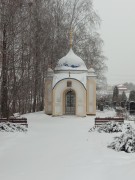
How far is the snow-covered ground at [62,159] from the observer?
9781 millimetres

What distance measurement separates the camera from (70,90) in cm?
3150

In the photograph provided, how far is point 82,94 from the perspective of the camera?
101 feet

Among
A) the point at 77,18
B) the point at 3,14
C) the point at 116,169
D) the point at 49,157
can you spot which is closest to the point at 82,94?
the point at 77,18

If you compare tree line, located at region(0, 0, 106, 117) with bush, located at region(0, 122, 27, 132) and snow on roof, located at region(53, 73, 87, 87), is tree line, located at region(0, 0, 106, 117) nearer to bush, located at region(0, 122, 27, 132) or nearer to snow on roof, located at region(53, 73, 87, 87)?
snow on roof, located at region(53, 73, 87, 87)

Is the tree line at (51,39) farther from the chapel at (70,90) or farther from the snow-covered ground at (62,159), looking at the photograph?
the snow-covered ground at (62,159)

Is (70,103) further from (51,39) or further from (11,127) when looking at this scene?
(11,127)

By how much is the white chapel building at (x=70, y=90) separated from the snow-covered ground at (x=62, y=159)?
43.8 feet

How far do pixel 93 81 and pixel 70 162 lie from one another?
20.8 metres

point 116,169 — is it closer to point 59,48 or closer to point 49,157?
point 49,157

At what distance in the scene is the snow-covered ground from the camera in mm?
9781

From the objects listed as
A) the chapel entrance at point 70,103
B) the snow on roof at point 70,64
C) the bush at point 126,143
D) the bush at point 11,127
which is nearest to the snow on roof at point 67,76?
the snow on roof at point 70,64

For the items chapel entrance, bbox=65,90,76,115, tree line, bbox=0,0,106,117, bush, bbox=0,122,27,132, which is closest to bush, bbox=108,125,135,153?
bush, bbox=0,122,27,132

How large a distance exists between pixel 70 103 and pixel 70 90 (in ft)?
3.71

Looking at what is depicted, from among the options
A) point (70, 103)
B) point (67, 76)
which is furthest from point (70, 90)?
point (67, 76)
